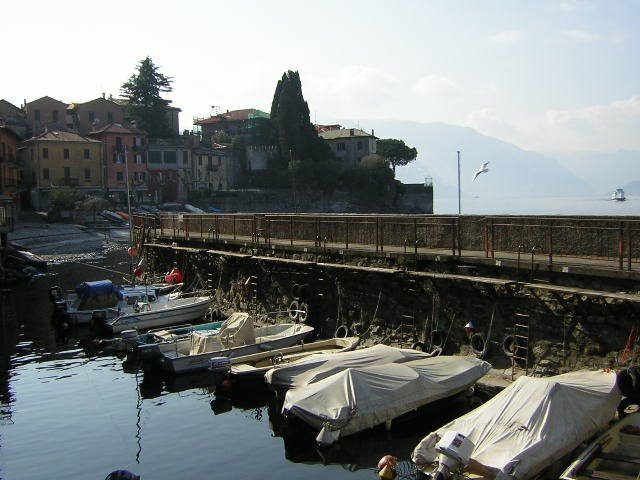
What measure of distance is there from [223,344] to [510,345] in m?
10.6

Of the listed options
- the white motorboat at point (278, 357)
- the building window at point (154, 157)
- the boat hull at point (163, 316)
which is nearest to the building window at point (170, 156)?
the building window at point (154, 157)

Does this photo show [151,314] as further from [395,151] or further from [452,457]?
[395,151]

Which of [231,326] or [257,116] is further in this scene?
[257,116]

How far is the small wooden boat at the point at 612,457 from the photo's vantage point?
13.5m

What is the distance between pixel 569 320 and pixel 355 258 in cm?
1014

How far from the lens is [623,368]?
1747 cm

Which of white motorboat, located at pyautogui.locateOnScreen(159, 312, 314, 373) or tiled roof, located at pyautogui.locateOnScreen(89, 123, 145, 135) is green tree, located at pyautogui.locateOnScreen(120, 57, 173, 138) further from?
white motorboat, located at pyautogui.locateOnScreen(159, 312, 314, 373)

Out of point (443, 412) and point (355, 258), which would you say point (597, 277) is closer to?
point (443, 412)

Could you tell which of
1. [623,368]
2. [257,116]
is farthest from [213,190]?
[623,368]

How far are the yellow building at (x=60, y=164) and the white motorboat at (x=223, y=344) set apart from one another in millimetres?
75097

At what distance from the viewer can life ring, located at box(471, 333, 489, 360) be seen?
21.4m

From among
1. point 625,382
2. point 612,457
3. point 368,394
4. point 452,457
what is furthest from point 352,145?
point 452,457

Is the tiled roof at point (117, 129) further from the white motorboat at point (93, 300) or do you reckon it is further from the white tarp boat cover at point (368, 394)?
the white tarp boat cover at point (368, 394)

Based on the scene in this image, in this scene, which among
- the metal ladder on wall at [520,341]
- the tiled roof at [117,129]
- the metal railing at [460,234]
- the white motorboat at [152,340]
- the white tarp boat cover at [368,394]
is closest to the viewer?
the white tarp boat cover at [368,394]
